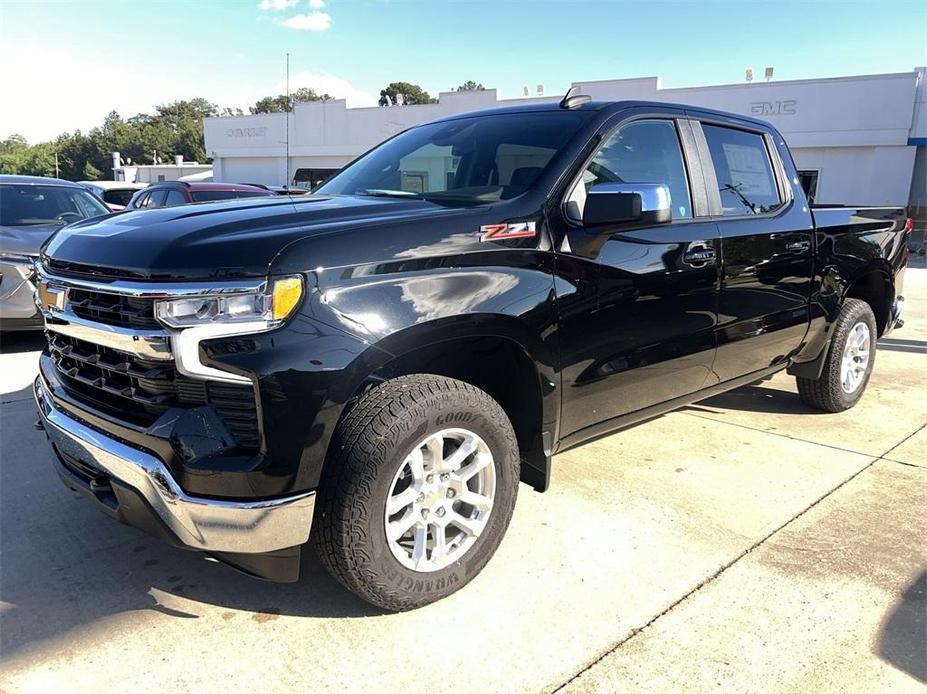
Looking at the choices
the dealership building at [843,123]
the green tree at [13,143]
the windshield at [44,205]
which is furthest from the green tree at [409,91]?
the windshield at [44,205]

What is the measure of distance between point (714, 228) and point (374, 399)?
2194mm

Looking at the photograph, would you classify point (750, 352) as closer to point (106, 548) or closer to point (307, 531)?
point (307, 531)

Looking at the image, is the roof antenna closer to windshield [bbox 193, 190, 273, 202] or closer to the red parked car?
the red parked car

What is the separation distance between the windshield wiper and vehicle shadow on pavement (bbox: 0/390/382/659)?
1619 mm

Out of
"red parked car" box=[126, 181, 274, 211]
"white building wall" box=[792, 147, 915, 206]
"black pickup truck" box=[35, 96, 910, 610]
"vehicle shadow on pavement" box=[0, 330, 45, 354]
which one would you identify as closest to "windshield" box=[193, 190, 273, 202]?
"red parked car" box=[126, 181, 274, 211]

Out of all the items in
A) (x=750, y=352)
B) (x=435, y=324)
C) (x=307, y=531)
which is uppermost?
(x=435, y=324)

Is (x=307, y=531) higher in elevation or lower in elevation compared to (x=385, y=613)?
higher

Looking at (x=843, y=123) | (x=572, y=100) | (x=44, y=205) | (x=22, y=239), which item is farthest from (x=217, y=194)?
(x=843, y=123)

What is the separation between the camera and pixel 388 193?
11.3ft

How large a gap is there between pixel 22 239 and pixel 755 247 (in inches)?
250

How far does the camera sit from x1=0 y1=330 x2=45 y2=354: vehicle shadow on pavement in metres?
6.85

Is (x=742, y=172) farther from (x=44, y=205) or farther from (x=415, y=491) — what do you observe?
(x=44, y=205)

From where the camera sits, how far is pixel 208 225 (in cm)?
248

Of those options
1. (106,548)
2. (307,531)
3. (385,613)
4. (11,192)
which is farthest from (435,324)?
(11,192)
